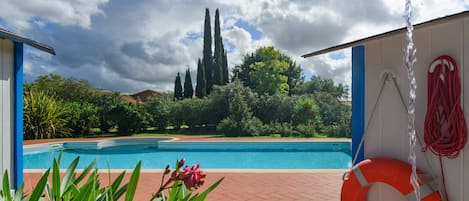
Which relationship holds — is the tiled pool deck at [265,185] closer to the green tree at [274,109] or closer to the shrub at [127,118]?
the shrub at [127,118]

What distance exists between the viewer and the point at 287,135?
1348 cm

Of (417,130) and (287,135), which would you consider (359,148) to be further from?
(287,135)

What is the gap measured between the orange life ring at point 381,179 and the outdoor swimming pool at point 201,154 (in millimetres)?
5146

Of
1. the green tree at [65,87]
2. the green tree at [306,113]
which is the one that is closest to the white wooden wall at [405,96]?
the green tree at [306,113]

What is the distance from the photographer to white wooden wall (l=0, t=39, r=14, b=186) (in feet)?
8.90

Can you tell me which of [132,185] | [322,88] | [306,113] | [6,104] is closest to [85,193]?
[132,185]

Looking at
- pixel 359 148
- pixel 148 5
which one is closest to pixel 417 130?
pixel 359 148

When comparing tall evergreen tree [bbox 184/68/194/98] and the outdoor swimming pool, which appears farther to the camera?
tall evergreen tree [bbox 184/68/194/98]

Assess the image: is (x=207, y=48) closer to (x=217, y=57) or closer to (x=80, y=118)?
(x=217, y=57)

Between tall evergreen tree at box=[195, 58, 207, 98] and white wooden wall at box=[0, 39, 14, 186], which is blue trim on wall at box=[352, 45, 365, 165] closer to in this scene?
white wooden wall at box=[0, 39, 14, 186]

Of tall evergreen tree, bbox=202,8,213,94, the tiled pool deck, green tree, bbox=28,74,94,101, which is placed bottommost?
the tiled pool deck

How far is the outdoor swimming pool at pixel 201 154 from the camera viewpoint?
8.30 meters

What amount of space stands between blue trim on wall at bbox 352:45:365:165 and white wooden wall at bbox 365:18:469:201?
1.7 inches

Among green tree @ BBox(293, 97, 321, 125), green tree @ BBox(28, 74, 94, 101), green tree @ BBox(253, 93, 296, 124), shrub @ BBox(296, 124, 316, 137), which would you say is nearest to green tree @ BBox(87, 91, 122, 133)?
green tree @ BBox(28, 74, 94, 101)
